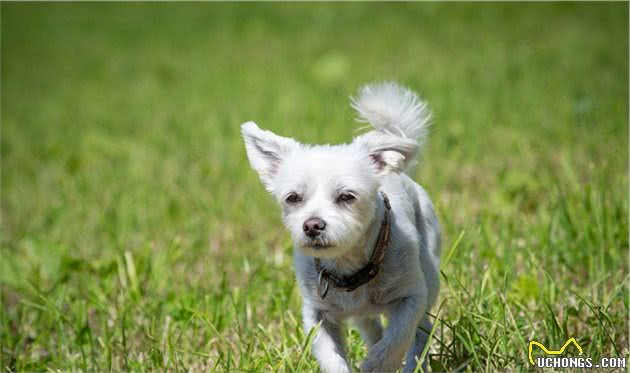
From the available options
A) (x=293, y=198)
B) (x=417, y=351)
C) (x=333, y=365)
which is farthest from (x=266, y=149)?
(x=417, y=351)

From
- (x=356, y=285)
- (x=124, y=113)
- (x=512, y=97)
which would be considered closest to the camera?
(x=356, y=285)

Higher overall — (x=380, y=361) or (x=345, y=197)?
(x=345, y=197)

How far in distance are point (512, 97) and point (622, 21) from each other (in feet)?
11.9

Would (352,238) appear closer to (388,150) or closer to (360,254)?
(360,254)

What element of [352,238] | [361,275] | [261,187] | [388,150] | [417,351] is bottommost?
[261,187]

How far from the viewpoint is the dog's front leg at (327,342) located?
10.1 feet

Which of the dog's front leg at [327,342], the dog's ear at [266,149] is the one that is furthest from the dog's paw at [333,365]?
the dog's ear at [266,149]

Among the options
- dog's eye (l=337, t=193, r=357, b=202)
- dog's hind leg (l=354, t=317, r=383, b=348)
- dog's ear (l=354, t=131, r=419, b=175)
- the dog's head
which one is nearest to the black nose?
the dog's head

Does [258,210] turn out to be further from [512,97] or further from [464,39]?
[464,39]

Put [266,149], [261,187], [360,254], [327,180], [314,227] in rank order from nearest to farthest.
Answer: [314,227] < [327,180] < [360,254] < [266,149] < [261,187]

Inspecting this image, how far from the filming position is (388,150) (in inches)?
130

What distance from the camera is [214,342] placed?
3.82 meters

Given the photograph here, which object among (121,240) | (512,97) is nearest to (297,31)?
(512,97)

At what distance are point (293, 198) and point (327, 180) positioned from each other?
0.55ft
